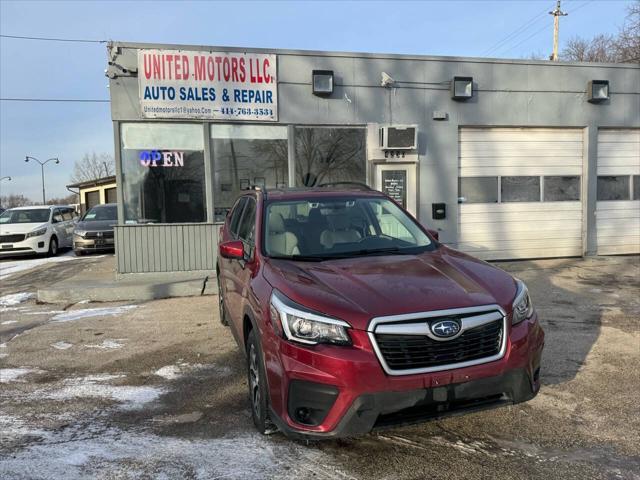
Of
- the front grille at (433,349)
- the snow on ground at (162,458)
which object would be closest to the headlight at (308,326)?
the front grille at (433,349)

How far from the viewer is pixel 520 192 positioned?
11.3 metres

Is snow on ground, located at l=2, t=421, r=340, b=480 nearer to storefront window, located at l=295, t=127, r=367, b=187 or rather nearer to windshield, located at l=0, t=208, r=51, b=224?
storefront window, located at l=295, t=127, r=367, b=187

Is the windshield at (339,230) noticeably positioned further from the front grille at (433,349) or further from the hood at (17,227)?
the hood at (17,227)

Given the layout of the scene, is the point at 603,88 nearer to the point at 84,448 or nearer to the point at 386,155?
the point at 386,155

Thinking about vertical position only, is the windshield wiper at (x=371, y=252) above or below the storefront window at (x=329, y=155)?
below

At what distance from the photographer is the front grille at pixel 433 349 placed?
2.86 m

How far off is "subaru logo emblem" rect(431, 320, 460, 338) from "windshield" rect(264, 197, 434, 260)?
118 cm

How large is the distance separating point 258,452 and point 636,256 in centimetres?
1147

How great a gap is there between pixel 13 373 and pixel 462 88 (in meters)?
9.29

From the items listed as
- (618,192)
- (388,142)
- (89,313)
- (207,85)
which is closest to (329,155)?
(388,142)

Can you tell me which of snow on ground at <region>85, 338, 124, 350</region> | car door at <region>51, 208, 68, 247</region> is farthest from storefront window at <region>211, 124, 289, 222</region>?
car door at <region>51, 208, 68, 247</region>

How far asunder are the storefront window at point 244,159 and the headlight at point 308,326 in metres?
7.06

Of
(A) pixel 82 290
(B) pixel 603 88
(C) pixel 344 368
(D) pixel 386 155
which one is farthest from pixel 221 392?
(B) pixel 603 88

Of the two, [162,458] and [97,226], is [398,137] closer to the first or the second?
[162,458]
